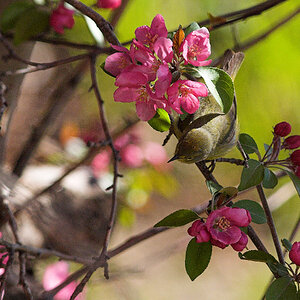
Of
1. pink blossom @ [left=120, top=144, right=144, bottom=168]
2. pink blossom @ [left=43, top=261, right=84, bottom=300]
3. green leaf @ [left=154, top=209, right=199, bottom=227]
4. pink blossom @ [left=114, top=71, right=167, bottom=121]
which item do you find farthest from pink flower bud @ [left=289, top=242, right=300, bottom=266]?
pink blossom @ [left=120, top=144, right=144, bottom=168]

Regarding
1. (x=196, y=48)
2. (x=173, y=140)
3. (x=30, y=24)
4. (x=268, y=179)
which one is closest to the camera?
(x=196, y=48)

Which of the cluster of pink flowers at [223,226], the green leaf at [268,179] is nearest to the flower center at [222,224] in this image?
the cluster of pink flowers at [223,226]

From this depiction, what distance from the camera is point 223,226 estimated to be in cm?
52

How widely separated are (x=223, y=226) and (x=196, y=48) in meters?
0.19

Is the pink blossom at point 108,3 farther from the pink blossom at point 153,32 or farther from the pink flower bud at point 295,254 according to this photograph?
the pink flower bud at point 295,254

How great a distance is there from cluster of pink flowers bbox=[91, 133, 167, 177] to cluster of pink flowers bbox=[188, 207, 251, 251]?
801 mm

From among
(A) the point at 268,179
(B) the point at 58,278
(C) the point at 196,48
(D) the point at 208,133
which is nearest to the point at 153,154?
(B) the point at 58,278

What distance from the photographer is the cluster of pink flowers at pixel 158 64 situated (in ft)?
1.64

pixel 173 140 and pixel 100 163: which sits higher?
pixel 100 163

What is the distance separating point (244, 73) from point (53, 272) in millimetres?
1078

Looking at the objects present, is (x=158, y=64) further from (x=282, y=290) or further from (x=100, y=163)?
(x=100, y=163)

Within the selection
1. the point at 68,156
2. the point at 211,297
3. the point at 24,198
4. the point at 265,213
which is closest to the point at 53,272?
the point at 24,198

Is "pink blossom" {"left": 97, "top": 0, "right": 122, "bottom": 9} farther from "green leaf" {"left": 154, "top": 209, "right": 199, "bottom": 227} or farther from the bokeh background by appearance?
the bokeh background

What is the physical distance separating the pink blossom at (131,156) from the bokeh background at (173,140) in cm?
5
